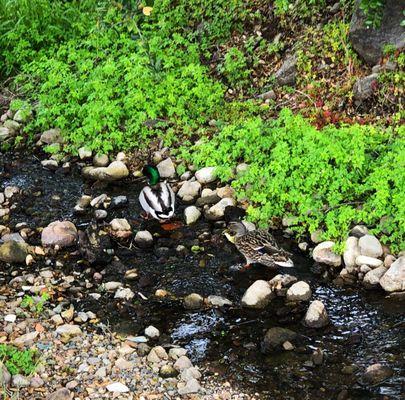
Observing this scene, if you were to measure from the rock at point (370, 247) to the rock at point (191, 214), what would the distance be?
192cm

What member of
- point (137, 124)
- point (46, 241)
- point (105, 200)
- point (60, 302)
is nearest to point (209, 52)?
point (137, 124)

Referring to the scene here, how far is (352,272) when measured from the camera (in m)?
6.73

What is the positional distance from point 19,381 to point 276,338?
2106mm

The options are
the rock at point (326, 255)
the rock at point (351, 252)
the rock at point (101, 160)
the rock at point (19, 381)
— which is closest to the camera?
the rock at point (19, 381)

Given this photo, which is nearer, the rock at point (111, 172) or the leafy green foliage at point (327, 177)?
the leafy green foliage at point (327, 177)

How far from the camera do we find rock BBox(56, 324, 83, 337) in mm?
5938

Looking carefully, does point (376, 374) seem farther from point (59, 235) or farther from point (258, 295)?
point (59, 235)

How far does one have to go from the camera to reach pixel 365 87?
8523 mm

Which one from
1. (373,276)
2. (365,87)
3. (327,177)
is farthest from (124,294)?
(365,87)

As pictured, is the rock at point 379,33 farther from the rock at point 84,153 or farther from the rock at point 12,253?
the rock at point 12,253

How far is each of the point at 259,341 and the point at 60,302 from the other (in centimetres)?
194

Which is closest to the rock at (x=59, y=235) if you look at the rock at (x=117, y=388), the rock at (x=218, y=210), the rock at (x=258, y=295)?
the rock at (x=218, y=210)

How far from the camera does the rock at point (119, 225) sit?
25.1ft

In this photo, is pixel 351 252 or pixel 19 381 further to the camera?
pixel 351 252
